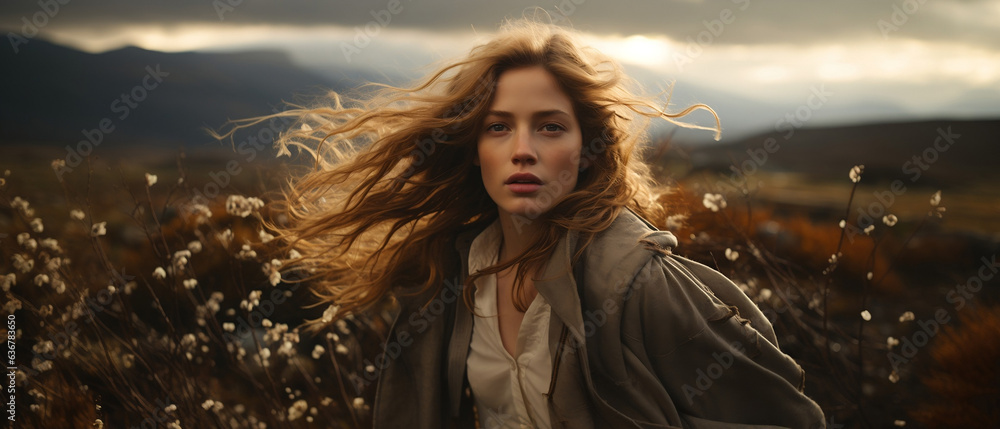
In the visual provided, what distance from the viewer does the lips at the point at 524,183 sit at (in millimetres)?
2031

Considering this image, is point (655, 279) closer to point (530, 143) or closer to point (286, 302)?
point (530, 143)

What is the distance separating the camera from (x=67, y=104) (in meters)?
4.35

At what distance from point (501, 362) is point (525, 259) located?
16.3 inches

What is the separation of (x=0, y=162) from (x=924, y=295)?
625cm

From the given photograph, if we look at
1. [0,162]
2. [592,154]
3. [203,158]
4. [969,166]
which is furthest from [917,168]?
[0,162]

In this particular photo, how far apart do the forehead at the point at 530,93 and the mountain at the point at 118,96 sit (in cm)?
187

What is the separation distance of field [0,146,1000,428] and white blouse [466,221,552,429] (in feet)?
2.96

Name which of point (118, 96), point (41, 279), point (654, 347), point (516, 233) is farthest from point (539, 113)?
point (118, 96)

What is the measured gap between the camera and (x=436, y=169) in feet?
8.28

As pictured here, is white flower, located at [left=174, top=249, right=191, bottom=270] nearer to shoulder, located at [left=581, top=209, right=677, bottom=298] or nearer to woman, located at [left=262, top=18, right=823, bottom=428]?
woman, located at [left=262, top=18, right=823, bottom=428]

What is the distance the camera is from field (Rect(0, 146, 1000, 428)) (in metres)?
2.87

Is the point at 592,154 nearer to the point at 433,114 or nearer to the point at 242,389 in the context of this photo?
the point at 433,114

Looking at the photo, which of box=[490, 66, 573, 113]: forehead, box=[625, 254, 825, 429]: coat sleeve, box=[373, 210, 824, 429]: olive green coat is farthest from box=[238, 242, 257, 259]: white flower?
box=[625, 254, 825, 429]: coat sleeve

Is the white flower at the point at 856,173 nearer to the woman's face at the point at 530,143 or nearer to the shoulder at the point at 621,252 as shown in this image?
the shoulder at the point at 621,252
